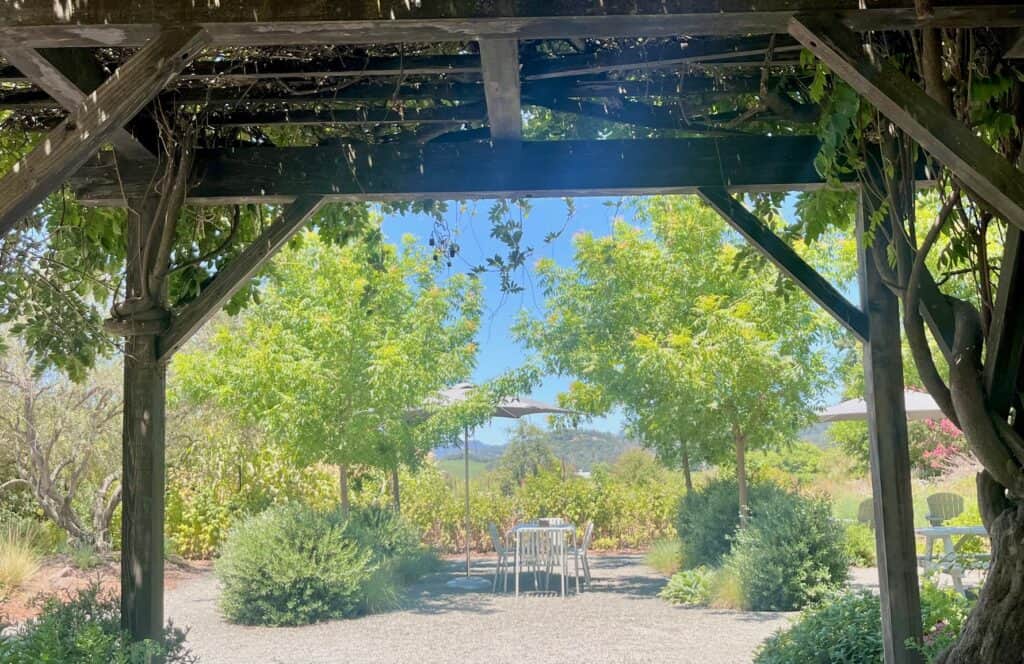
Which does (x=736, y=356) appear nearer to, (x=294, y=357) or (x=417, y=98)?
(x=294, y=357)

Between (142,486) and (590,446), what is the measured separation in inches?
830

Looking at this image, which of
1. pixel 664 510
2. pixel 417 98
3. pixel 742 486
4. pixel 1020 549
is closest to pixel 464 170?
pixel 417 98

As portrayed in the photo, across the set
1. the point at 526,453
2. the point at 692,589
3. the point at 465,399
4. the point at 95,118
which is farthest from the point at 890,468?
the point at 526,453

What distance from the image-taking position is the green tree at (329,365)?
984cm

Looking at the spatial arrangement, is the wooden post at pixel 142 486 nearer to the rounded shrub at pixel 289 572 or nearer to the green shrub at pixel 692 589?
the rounded shrub at pixel 289 572

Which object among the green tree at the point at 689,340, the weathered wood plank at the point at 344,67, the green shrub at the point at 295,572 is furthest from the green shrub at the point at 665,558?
the weathered wood plank at the point at 344,67

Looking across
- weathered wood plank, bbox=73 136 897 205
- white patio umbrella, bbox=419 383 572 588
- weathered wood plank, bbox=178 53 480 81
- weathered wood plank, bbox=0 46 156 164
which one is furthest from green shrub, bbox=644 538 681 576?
weathered wood plank, bbox=0 46 156 164

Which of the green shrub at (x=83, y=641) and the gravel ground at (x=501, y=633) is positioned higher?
the green shrub at (x=83, y=641)

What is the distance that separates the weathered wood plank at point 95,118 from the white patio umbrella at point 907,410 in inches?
355

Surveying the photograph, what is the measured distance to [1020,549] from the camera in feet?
10.2

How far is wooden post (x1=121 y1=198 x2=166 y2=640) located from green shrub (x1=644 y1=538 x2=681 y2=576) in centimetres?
785

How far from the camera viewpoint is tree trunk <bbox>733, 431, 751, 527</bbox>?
9.33 m

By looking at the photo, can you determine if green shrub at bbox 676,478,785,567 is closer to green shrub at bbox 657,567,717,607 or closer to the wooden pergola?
green shrub at bbox 657,567,717,607

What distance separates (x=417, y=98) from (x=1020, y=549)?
2688mm
